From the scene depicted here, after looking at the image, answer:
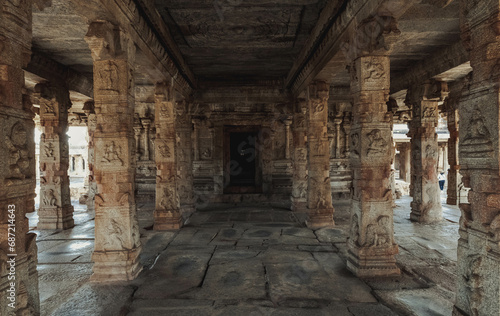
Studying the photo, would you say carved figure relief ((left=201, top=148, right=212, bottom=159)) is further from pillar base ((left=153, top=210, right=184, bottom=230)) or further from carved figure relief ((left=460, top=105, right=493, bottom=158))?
carved figure relief ((left=460, top=105, right=493, bottom=158))

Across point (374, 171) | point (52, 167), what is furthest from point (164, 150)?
point (374, 171)

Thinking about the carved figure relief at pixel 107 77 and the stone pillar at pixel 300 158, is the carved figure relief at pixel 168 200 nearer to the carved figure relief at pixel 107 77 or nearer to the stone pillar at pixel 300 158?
the carved figure relief at pixel 107 77

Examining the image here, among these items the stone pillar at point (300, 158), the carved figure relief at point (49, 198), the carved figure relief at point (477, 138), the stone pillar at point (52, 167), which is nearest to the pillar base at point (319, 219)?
the stone pillar at point (300, 158)

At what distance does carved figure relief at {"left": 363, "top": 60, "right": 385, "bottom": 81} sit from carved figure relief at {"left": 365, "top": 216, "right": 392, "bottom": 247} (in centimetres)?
214

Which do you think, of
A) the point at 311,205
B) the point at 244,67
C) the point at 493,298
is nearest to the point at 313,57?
the point at 244,67

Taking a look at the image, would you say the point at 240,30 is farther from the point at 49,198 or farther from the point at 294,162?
the point at 49,198

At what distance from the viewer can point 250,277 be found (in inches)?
161

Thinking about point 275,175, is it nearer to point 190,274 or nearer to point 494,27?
point 190,274

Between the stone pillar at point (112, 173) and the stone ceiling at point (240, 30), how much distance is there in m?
1.53

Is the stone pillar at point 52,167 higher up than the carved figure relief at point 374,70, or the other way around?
the carved figure relief at point 374,70

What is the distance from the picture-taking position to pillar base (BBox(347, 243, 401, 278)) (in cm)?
399

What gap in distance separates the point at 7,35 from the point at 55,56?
575 centimetres

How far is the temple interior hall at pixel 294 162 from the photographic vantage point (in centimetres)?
229

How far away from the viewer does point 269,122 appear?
1099 centimetres
